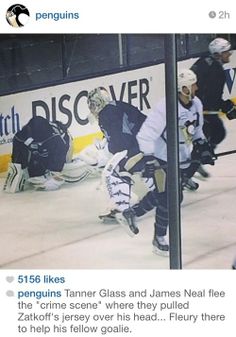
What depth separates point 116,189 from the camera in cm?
217

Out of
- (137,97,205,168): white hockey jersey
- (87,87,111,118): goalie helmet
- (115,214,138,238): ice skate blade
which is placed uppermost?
(87,87,111,118): goalie helmet

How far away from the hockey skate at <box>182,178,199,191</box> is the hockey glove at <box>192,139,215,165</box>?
70 mm

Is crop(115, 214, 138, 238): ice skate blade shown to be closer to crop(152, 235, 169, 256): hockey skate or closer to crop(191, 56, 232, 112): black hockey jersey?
crop(152, 235, 169, 256): hockey skate

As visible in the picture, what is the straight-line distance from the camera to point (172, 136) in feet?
6.97

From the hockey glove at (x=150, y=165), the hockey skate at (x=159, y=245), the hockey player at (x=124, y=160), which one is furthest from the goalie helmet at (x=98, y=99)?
the hockey skate at (x=159, y=245)

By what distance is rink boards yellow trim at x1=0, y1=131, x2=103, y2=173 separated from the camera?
212cm

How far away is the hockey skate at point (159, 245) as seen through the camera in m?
2.14

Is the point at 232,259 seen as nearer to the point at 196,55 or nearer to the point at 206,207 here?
the point at 206,207

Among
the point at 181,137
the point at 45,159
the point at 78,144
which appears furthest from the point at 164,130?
the point at 45,159
